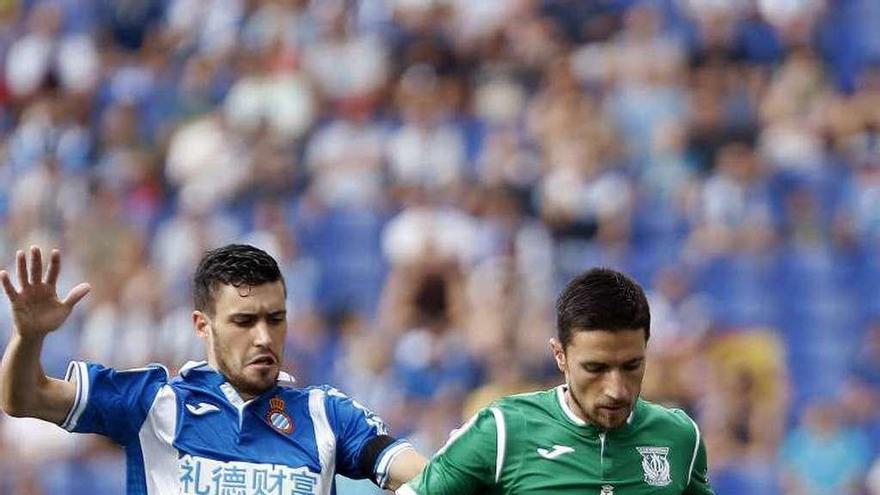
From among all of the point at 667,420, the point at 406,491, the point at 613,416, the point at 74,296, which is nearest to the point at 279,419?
the point at 406,491

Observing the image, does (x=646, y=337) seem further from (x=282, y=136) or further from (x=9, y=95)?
(x=9, y=95)

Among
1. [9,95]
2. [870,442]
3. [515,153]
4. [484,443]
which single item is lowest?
[484,443]

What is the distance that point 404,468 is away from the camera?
5246 mm

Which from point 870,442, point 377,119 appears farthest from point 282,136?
point 870,442

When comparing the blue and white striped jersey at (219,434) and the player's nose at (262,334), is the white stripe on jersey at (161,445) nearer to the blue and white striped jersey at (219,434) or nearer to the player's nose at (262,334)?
the blue and white striped jersey at (219,434)

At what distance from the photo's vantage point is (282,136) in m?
15.1

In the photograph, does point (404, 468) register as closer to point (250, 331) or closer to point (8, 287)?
point (250, 331)

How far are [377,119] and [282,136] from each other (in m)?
0.80

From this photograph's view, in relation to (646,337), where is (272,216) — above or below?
above

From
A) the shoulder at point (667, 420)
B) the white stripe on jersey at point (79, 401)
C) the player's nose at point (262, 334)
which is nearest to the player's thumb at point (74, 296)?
the white stripe on jersey at point (79, 401)

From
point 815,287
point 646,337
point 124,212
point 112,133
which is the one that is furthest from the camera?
point 112,133

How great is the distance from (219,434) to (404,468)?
0.57 metres

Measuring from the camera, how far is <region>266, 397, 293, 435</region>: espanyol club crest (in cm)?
539

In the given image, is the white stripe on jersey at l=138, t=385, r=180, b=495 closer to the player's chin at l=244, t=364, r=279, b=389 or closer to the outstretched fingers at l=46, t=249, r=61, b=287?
the player's chin at l=244, t=364, r=279, b=389
